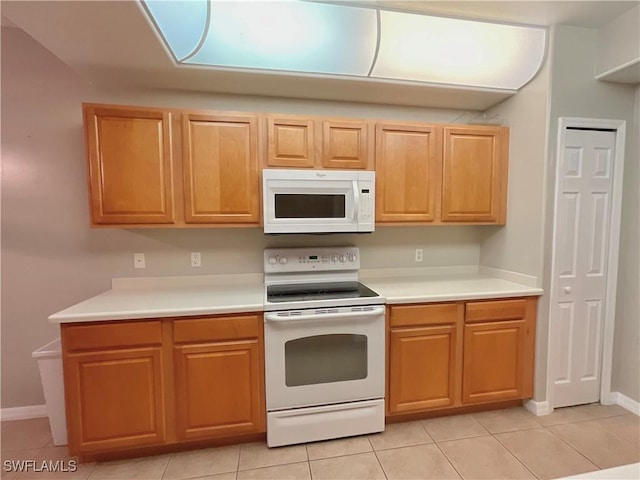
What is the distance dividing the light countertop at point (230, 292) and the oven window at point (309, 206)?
600mm

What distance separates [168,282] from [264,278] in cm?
73

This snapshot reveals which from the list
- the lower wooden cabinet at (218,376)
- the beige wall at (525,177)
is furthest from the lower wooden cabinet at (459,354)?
the lower wooden cabinet at (218,376)

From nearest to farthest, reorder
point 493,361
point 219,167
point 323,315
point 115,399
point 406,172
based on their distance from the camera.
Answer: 1. point 115,399
2. point 323,315
3. point 219,167
4. point 493,361
5. point 406,172

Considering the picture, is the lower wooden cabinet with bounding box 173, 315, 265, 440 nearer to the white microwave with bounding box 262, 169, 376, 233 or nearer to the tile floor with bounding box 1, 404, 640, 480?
the tile floor with bounding box 1, 404, 640, 480

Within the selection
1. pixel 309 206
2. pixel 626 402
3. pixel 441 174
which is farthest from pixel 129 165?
pixel 626 402

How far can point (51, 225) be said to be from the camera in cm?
230

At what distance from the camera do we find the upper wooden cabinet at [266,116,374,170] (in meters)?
2.21

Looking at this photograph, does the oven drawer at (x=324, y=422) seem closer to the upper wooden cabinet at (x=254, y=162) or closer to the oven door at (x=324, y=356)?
the oven door at (x=324, y=356)

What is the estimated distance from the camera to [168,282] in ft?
8.03

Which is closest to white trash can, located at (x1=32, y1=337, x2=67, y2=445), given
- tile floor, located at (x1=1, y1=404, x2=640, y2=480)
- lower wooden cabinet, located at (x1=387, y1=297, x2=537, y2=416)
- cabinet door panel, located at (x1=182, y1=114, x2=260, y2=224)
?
tile floor, located at (x1=1, y1=404, x2=640, y2=480)

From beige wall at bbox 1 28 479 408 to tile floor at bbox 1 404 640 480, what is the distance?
75cm

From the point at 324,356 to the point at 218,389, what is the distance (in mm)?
675

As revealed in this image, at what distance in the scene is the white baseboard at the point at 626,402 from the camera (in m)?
2.32

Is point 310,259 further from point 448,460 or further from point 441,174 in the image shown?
point 448,460
